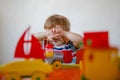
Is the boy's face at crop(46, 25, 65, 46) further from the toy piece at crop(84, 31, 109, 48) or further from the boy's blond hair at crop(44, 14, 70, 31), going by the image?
the toy piece at crop(84, 31, 109, 48)

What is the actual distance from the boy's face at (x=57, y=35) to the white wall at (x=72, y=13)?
0.12m

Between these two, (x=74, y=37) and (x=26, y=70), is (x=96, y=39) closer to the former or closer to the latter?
(x=26, y=70)

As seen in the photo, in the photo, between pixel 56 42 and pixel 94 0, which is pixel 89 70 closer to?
pixel 56 42

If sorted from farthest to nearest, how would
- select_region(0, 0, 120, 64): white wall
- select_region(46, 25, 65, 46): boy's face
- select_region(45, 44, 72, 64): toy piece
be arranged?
1. select_region(0, 0, 120, 64): white wall
2. select_region(46, 25, 65, 46): boy's face
3. select_region(45, 44, 72, 64): toy piece

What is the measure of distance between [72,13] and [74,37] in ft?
0.49

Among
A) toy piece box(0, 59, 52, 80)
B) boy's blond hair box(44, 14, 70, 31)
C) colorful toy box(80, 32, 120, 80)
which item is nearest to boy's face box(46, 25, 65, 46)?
boy's blond hair box(44, 14, 70, 31)

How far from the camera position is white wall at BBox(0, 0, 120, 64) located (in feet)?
3.77

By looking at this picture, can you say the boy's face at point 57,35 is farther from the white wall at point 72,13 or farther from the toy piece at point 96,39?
the toy piece at point 96,39

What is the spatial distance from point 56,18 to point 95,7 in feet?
0.78

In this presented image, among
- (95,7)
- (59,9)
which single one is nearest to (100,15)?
(95,7)

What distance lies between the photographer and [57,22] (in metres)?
1.10


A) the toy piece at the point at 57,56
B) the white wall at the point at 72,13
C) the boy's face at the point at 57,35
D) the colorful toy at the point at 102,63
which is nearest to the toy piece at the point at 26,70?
the colorful toy at the point at 102,63

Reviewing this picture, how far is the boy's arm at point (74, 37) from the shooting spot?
109 centimetres

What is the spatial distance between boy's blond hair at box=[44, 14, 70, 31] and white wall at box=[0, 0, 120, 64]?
0.08ft
